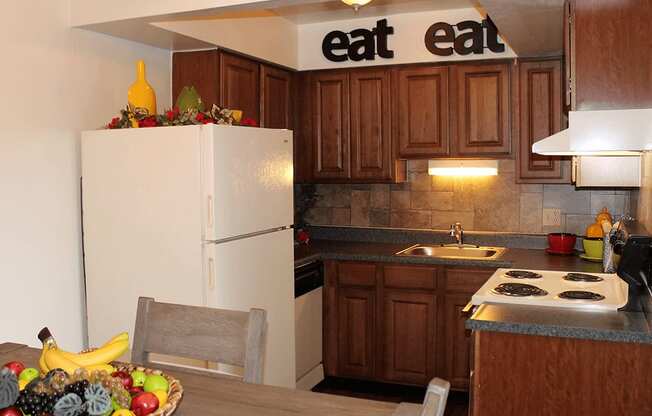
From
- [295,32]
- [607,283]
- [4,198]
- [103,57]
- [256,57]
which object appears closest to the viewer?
[4,198]

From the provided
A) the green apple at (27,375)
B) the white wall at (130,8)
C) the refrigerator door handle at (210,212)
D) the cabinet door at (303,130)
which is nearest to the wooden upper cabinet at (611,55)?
the white wall at (130,8)

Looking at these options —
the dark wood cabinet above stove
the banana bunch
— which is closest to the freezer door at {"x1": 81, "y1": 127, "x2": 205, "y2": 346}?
the dark wood cabinet above stove

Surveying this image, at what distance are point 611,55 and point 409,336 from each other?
231 centimetres

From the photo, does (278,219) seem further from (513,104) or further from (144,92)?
(513,104)

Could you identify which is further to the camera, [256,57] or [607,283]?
[256,57]

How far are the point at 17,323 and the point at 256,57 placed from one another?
1.99 m

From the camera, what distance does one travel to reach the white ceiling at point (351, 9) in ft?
13.5

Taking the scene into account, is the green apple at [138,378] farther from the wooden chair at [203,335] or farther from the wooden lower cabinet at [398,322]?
the wooden lower cabinet at [398,322]

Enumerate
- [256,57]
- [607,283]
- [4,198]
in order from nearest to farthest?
[4,198]
[607,283]
[256,57]

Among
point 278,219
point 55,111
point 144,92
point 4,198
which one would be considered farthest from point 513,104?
point 4,198

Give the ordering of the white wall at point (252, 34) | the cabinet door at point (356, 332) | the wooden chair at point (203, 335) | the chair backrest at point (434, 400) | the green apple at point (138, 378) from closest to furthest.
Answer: the chair backrest at point (434, 400)
the green apple at point (138, 378)
the wooden chair at point (203, 335)
the white wall at point (252, 34)
the cabinet door at point (356, 332)

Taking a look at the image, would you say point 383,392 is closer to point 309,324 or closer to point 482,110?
point 309,324

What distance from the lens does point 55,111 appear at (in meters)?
3.05

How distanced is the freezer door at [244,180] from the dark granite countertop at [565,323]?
1.14 metres
